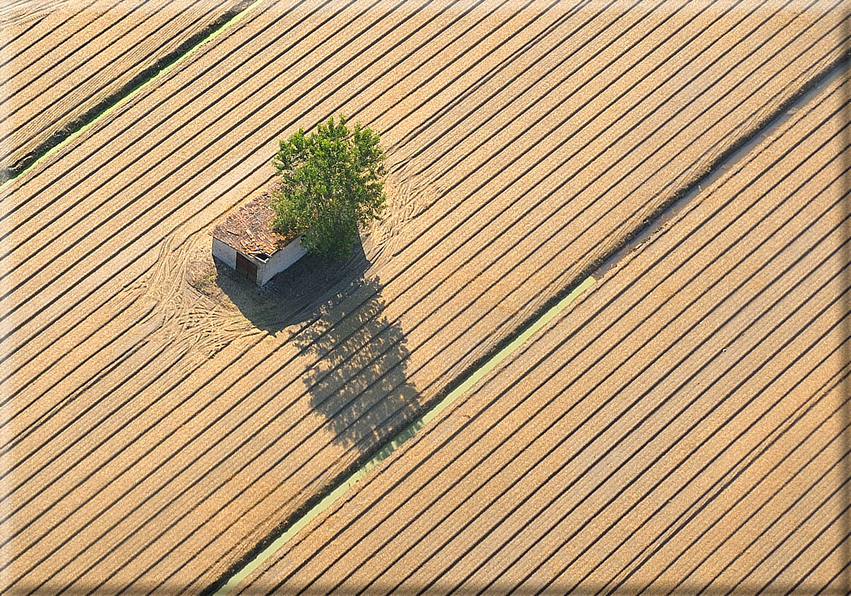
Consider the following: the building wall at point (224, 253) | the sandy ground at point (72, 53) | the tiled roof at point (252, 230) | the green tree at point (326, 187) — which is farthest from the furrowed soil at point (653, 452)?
the sandy ground at point (72, 53)

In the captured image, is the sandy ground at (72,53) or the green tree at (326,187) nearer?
the green tree at (326,187)

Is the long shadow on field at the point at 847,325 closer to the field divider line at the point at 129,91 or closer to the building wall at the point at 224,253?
the building wall at the point at 224,253

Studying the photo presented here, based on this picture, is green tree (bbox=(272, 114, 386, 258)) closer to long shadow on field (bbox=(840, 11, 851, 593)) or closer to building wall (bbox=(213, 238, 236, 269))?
building wall (bbox=(213, 238, 236, 269))

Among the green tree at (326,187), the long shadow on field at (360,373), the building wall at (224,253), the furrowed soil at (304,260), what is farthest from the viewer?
the building wall at (224,253)

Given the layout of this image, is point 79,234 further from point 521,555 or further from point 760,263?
point 760,263

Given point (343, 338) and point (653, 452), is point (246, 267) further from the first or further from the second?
point (653, 452)

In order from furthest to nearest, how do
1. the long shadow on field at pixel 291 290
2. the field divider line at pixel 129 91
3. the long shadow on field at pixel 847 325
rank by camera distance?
the field divider line at pixel 129 91
the long shadow on field at pixel 291 290
the long shadow on field at pixel 847 325

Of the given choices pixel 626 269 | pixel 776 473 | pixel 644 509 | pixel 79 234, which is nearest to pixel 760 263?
pixel 626 269

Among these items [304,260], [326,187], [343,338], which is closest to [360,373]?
[343,338]
